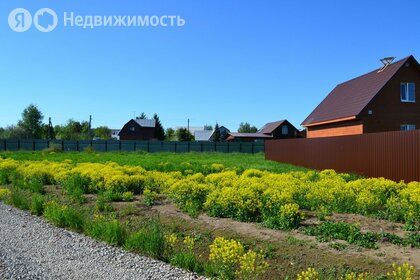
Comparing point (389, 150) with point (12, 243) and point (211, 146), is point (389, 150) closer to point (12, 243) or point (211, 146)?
point (12, 243)

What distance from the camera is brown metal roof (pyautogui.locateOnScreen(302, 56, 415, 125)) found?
2341 cm

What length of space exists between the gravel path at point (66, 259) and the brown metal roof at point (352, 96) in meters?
20.1

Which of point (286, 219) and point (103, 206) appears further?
point (103, 206)

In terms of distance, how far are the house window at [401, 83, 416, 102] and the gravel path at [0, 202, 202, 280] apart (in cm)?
2229

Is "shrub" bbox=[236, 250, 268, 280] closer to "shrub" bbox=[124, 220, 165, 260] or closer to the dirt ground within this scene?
the dirt ground

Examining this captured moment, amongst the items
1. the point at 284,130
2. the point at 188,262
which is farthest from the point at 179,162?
the point at 284,130

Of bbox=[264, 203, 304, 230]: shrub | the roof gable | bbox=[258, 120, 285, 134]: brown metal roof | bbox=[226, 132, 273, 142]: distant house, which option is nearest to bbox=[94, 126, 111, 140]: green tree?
the roof gable

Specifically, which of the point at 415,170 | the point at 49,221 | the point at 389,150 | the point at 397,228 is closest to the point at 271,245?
the point at 397,228

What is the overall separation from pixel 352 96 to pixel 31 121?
202ft

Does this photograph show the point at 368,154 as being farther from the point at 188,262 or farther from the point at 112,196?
the point at 188,262

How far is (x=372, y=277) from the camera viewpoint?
4.12m

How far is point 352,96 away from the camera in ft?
85.8

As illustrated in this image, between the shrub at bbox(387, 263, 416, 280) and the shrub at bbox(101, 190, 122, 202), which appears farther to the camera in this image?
the shrub at bbox(101, 190, 122, 202)

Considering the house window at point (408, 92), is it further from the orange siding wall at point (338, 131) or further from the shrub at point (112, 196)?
the shrub at point (112, 196)
